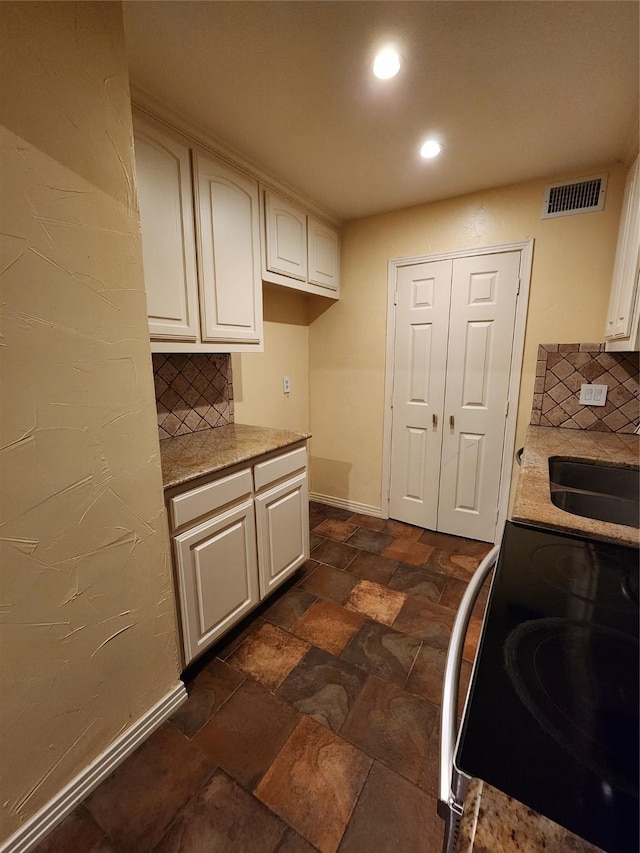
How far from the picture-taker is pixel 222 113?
4.98ft

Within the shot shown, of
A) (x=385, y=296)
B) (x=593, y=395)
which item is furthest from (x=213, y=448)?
(x=593, y=395)

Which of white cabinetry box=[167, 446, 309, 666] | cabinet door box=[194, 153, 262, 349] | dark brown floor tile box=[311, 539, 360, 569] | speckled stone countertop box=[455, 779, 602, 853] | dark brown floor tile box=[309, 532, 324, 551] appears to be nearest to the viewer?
speckled stone countertop box=[455, 779, 602, 853]

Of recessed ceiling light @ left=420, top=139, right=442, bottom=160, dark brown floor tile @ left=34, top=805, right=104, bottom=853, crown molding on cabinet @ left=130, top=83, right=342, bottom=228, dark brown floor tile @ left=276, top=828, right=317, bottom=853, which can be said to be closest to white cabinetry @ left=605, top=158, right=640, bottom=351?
recessed ceiling light @ left=420, top=139, right=442, bottom=160

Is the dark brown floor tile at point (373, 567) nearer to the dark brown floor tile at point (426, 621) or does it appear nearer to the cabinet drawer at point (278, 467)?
the dark brown floor tile at point (426, 621)

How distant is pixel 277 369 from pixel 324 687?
6.73 feet

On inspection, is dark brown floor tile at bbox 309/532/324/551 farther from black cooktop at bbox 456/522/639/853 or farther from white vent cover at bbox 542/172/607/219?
white vent cover at bbox 542/172/607/219

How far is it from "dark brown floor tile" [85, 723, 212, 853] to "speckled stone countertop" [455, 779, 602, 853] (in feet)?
4.06

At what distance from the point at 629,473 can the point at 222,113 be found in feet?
7.53

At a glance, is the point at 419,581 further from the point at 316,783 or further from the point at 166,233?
the point at 166,233

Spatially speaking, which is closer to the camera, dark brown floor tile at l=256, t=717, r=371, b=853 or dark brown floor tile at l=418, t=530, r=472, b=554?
dark brown floor tile at l=256, t=717, r=371, b=853

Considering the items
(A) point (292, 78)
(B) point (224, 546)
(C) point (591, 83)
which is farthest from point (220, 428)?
(C) point (591, 83)

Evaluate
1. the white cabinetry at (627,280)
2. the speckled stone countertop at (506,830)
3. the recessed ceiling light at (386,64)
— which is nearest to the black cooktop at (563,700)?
the speckled stone countertop at (506,830)

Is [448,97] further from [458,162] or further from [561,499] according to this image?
[561,499]

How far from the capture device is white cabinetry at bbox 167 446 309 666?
4.65 ft
